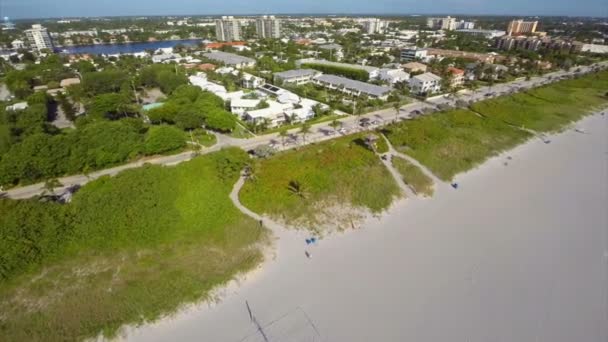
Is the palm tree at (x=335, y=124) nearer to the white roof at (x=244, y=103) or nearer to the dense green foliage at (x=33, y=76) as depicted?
the white roof at (x=244, y=103)

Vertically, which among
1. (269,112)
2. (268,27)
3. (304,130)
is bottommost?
(304,130)

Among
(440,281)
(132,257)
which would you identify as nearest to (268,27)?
(132,257)

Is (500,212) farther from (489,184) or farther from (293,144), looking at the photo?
(293,144)

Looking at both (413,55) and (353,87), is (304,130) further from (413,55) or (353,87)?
(413,55)

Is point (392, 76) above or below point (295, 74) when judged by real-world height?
below

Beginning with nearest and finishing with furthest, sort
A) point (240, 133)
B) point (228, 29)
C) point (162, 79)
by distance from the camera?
point (240, 133) < point (162, 79) < point (228, 29)

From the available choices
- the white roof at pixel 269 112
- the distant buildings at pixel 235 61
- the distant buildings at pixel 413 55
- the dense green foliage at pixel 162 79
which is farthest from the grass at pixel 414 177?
the distant buildings at pixel 413 55

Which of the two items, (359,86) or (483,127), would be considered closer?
(483,127)
